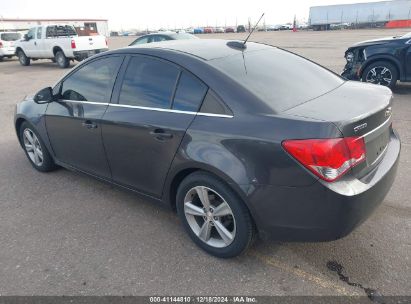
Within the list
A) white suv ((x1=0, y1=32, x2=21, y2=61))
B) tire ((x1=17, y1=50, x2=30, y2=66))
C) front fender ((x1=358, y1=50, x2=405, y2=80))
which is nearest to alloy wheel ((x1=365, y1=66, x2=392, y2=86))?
front fender ((x1=358, y1=50, x2=405, y2=80))

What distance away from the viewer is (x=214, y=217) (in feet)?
8.93

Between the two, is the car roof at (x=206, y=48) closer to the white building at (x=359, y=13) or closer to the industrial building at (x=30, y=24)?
the industrial building at (x=30, y=24)

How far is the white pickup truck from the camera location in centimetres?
1600

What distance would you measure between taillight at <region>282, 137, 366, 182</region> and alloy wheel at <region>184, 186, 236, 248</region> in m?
0.70

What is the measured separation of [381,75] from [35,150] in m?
7.29

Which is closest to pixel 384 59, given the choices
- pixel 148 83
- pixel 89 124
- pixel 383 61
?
pixel 383 61

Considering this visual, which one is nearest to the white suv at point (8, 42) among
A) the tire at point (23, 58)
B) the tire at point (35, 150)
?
the tire at point (23, 58)

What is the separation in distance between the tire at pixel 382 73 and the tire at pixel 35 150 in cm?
700

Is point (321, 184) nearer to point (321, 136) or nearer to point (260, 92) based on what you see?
point (321, 136)

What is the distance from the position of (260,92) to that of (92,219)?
2.07 meters

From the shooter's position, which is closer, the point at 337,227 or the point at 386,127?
the point at 337,227

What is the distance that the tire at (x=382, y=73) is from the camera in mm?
7781

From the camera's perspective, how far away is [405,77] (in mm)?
7703

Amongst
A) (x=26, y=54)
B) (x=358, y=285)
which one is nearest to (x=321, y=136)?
(x=358, y=285)
